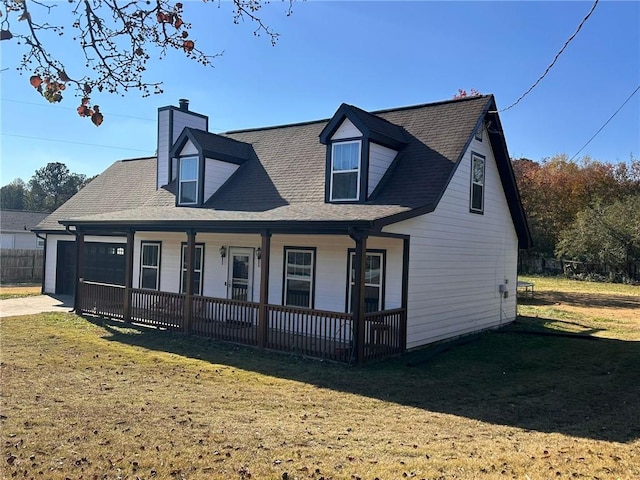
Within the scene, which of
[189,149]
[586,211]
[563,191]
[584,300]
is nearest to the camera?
[189,149]

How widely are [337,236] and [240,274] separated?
3553 mm

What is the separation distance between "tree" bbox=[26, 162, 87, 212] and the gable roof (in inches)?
2420

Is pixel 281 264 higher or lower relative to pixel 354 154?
lower

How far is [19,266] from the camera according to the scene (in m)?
26.1

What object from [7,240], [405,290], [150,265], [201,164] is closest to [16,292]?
[150,265]

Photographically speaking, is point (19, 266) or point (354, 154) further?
point (19, 266)

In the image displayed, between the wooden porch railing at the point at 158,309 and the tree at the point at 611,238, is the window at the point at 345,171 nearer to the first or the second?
the wooden porch railing at the point at 158,309

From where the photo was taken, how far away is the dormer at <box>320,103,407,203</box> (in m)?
11.8

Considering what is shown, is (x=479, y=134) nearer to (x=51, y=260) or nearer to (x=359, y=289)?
(x=359, y=289)

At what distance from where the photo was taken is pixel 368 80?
1373 centimetres

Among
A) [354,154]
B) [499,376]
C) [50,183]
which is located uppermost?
[50,183]

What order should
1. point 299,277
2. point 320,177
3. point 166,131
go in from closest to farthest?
point 299,277 < point 320,177 < point 166,131

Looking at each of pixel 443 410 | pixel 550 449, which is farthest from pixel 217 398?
pixel 550 449

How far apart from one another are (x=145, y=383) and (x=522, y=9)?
9593mm
